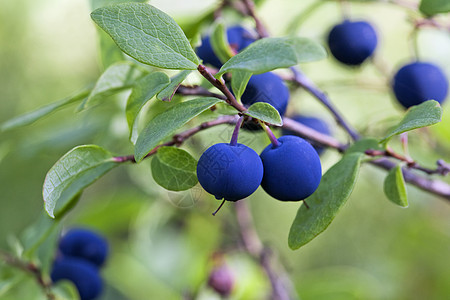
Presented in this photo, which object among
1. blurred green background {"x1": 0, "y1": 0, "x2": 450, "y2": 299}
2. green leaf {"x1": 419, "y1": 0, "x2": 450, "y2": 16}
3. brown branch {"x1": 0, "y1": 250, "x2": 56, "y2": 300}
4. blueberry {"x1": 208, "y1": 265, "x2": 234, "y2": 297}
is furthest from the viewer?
blueberry {"x1": 208, "y1": 265, "x2": 234, "y2": 297}

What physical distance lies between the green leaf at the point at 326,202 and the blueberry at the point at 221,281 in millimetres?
678

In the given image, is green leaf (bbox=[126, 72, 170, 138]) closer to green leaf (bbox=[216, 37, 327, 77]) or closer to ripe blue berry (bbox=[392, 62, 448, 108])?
green leaf (bbox=[216, 37, 327, 77])

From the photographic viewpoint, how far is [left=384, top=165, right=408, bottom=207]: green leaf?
0.72 meters

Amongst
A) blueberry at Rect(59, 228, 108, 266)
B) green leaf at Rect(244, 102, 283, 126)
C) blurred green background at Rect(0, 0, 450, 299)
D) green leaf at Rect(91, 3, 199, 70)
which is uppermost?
green leaf at Rect(91, 3, 199, 70)

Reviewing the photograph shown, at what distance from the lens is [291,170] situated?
2.02 feet

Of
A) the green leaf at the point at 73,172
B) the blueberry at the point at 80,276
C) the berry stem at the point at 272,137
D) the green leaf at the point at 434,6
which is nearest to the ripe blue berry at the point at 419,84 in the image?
the green leaf at the point at 434,6

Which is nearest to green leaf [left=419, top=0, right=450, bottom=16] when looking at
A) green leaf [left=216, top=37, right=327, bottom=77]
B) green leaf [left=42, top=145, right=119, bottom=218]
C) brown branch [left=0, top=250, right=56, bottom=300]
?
green leaf [left=216, top=37, right=327, bottom=77]

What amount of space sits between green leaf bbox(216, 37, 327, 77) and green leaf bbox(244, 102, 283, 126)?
0.06 m

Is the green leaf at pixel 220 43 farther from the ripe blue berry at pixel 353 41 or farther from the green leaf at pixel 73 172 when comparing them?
the ripe blue berry at pixel 353 41

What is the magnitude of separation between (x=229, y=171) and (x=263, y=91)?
0.17 meters

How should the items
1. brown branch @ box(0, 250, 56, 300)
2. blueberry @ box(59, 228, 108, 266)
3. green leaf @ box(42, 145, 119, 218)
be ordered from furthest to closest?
blueberry @ box(59, 228, 108, 266)
brown branch @ box(0, 250, 56, 300)
green leaf @ box(42, 145, 119, 218)

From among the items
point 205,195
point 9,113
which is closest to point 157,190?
point 205,195

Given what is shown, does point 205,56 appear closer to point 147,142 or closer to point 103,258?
point 147,142

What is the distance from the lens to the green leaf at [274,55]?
0.53 meters
